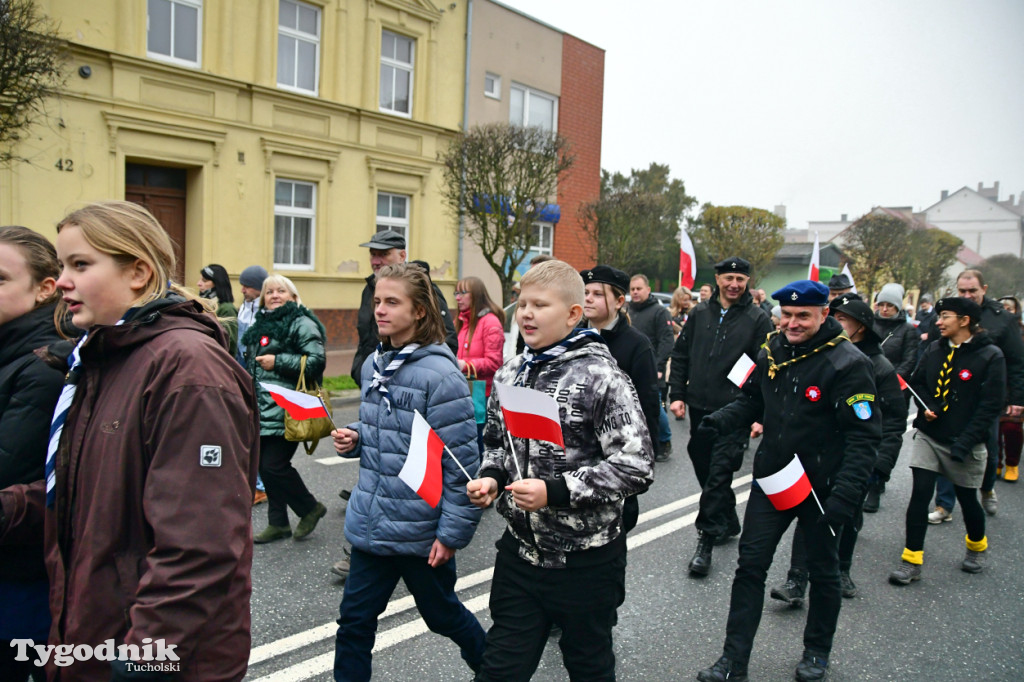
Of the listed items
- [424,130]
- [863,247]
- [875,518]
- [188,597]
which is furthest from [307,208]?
[863,247]

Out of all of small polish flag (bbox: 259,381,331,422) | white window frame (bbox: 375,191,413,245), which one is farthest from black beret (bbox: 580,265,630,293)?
white window frame (bbox: 375,191,413,245)

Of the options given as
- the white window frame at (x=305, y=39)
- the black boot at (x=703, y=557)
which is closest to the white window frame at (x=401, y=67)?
the white window frame at (x=305, y=39)

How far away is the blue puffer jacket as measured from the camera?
3064 millimetres

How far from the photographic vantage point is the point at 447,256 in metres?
19.9

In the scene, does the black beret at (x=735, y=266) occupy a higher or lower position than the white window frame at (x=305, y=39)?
lower

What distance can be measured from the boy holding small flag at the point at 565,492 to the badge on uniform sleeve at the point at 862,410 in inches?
67.1

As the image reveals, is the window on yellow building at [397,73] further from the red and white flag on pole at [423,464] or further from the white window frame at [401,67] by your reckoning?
the red and white flag on pole at [423,464]

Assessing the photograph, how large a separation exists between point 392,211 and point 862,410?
52.5 feet

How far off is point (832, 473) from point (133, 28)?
1408cm

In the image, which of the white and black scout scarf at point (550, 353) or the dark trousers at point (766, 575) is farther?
the dark trousers at point (766, 575)

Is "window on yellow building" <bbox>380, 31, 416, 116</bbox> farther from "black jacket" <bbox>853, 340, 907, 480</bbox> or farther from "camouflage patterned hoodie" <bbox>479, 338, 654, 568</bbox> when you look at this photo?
"camouflage patterned hoodie" <bbox>479, 338, 654, 568</bbox>

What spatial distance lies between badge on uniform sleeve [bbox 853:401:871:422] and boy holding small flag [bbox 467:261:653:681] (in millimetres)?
1705

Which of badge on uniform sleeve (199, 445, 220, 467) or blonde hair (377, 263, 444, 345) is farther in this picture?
blonde hair (377, 263, 444, 345)

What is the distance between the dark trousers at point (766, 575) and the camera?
3.67 m
